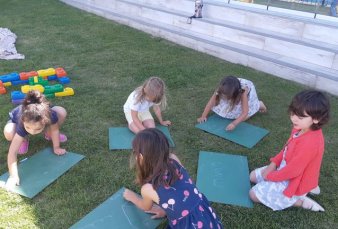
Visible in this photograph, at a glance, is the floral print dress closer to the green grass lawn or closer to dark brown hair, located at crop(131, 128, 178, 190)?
dark brown hair, located at crop(131, 128, 178, 190)

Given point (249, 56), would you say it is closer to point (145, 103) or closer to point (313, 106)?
point (145, 103)

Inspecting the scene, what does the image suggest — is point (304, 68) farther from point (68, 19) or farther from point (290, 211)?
point (68, 19)

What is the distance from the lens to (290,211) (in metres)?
2.39

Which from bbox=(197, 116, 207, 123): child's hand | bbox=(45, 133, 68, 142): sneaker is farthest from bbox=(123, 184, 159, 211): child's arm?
bbox=(197, 116, 207, 123): child's hand

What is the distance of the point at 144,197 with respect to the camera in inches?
80.0

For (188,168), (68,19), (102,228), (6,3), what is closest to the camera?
(102,228)

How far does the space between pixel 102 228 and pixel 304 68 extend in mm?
3583

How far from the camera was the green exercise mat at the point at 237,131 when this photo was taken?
10.7 ft

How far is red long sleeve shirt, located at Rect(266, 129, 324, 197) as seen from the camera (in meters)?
2.17

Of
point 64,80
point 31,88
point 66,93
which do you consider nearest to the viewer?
point 31,88

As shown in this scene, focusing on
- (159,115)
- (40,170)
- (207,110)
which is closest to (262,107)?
(207,110)

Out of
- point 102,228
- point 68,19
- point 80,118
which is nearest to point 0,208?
point 102,228

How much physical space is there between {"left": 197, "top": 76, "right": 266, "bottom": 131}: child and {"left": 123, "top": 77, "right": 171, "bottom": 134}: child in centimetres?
55

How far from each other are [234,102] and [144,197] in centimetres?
168
